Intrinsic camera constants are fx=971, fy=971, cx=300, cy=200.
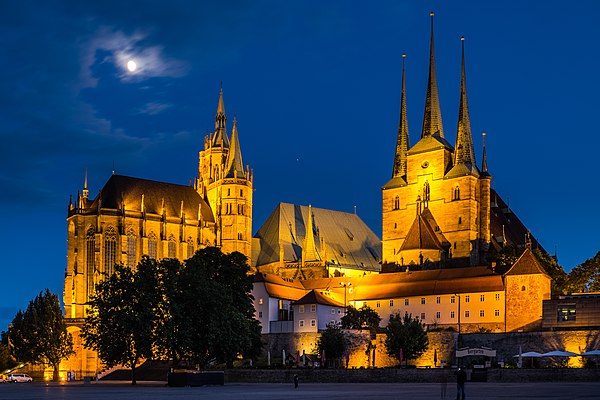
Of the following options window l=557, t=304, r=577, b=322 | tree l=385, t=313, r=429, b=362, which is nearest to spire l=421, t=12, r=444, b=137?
window l=557, t=304, r=577, b=322

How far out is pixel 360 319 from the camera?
101m

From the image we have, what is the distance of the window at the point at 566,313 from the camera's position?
87938 millimetres

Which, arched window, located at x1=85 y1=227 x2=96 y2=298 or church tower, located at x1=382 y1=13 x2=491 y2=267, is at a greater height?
church tower, located at x1=382 y1=13 x2=491 y2=267

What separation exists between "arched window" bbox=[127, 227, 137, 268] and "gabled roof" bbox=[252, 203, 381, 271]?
935 inches

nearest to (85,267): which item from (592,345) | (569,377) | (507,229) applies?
(507,229)

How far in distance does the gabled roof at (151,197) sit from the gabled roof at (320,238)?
37.4 ft

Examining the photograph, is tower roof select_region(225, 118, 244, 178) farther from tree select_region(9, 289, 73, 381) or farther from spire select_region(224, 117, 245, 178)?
tree select_region(9, 289, 73, 381)

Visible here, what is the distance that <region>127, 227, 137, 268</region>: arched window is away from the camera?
132m

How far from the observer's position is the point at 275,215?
518ft

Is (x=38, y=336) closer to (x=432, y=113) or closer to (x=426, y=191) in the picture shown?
(x=426, y=191)

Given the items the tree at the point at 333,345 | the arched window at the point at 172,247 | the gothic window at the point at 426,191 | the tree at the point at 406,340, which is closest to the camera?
the tree at the point at 406,340

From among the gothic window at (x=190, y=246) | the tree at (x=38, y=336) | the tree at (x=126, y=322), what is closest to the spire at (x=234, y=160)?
the gothic window at (x=190, y=246)

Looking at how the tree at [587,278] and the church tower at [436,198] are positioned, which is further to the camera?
the church tower at [436,198]

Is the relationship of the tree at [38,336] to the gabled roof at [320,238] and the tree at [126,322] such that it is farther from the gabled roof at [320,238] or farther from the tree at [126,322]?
the gabled roof at [320,238]
